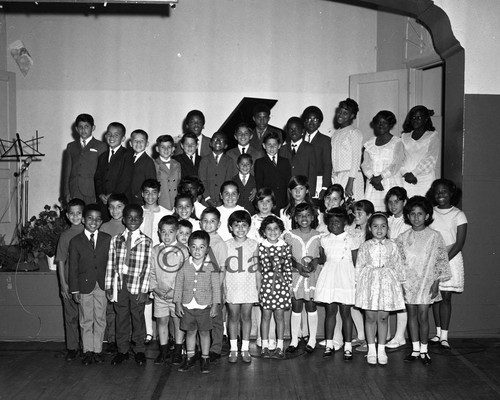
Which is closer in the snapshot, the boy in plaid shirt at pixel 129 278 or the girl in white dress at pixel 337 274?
the boy in plaid shirt at pixel 129 278

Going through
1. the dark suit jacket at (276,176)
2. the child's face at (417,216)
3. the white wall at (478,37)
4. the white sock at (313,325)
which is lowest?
the white sock at (313,325)

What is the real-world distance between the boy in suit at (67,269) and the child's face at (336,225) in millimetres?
2195

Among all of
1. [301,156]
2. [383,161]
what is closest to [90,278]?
[301,156]

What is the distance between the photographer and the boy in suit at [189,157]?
258 inches

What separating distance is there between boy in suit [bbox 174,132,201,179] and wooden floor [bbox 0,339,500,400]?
1.80m

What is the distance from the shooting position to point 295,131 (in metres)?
6.59

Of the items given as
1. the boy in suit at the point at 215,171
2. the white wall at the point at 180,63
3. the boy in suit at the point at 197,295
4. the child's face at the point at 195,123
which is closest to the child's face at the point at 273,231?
the boy in suit at the point at 197,295

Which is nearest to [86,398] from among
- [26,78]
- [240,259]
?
[240,259]

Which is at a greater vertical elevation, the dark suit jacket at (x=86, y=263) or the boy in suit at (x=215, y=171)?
the boy in suit at (x=215, y=171)

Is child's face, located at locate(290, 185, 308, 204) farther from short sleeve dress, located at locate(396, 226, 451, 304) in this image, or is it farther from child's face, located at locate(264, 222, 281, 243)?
short sleeve dress, located at locate(396, 226, 451, 304)

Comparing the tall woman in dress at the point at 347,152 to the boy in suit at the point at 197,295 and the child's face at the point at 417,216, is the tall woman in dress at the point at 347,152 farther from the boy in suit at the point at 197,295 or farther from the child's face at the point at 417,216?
the boy in suit at the point at 197,295

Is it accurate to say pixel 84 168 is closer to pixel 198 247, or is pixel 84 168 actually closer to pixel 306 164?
pixel 198 247

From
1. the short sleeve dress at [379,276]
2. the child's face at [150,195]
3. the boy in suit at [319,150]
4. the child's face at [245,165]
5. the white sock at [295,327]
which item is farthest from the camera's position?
the boy in suit at [319,150]

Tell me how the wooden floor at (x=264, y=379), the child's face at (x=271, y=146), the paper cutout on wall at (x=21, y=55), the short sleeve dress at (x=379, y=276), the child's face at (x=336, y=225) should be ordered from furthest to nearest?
1. the paper cutout on wall at (x=21, y=55)
2. the child's face at (x=271, y=146)
3. the child's face at (x=336, y=225)
4. the short sleeve dress at (x=379, y=276)
5. the wooden floor at (x=264, y=379)
